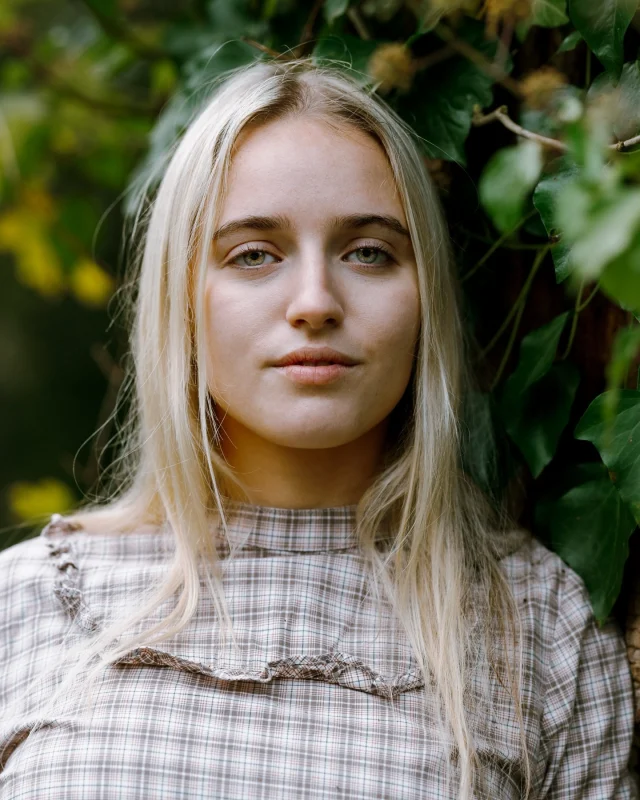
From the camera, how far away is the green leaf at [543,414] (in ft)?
4.07

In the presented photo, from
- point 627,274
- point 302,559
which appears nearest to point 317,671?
point 302,559

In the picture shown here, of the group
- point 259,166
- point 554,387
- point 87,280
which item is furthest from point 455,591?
point 87,280

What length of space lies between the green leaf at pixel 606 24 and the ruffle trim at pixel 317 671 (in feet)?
2.45

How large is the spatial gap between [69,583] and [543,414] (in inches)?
26.8

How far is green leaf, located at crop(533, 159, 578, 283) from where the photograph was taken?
0.99 meters

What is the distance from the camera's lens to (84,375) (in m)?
2.63

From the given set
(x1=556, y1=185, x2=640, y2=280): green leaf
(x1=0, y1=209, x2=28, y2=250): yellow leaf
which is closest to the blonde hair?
(x1=556, y1=185, x2=640, y2=280): green leaf

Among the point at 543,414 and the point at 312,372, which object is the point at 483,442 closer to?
the point at 543,414

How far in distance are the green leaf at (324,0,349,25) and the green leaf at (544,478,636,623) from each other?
2.44ft

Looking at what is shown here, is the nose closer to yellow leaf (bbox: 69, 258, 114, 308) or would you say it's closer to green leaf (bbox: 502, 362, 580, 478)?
green leaf (bbox: 502, 362, 580, 478)

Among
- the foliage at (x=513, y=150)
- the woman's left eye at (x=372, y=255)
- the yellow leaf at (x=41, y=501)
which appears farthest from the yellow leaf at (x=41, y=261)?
the woman's left eye at (x=372, y=255)

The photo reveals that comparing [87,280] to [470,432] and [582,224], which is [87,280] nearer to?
[470,432]

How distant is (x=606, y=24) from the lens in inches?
39.6

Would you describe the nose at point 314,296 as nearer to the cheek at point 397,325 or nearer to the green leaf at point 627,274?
the cheek at point 397,325
